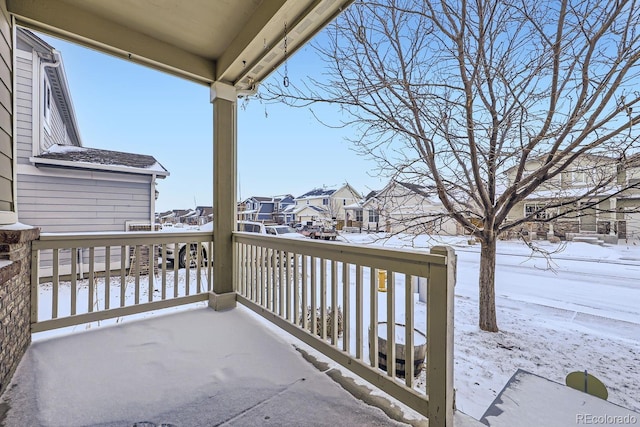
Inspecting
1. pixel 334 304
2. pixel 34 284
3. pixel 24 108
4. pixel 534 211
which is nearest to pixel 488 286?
pixel 534 211

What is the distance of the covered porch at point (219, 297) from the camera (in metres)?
1.39

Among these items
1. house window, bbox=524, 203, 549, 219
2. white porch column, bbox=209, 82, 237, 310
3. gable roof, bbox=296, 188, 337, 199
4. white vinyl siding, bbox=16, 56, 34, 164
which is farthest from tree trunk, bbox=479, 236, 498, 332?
white vinyl siding, bbox=16, 56, 34, 164

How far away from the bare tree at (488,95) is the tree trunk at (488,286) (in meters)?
0.01

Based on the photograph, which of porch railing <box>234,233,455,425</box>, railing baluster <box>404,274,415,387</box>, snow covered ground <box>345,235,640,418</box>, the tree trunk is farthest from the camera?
the tree trunk

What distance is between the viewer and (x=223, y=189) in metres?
2.96

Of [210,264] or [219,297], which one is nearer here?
[219,297]

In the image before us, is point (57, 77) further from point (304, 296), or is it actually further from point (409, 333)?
point (409, 333)

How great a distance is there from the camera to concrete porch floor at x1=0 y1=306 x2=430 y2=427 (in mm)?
1379

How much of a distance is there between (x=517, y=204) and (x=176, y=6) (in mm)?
3989

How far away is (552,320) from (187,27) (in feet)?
16.1

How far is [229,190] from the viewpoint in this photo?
118 inches

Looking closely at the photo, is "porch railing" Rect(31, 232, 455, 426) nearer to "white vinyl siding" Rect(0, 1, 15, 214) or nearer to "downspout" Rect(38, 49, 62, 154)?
"white vinyl siding" Rect(0, 1, 15, 214)

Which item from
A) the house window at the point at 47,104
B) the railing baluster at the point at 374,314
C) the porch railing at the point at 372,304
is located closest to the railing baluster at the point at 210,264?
the porch railing at the point at 372,304

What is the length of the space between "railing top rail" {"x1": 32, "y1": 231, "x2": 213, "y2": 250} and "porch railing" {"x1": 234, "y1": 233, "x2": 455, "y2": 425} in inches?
25.2
